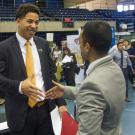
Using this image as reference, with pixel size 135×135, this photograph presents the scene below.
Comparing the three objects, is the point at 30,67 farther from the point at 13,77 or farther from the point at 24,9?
the point at 24,9

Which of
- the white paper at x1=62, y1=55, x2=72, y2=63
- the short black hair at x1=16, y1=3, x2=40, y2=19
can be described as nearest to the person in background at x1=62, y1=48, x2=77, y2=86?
the white paper at x1=62, y1=55, x2=72, y2=63

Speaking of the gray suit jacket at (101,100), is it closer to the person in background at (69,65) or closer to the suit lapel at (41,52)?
the suit lapel at (41,52)

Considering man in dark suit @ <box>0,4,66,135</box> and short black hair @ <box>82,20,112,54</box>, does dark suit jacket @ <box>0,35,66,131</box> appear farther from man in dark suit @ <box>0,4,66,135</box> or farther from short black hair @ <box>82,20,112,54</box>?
short black hair @ <box>82,20,112,54</box>

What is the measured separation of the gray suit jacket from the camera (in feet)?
5.41

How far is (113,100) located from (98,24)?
39 cm

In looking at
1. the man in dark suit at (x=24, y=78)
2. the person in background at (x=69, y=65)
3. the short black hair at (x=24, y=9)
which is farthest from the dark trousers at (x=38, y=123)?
the person in background at (x=69, y=65)

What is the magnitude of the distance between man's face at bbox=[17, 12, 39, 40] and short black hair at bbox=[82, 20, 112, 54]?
36.8 inches

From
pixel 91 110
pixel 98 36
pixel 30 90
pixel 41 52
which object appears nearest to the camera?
pixel 91 110

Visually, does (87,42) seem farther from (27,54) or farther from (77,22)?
(77,22)

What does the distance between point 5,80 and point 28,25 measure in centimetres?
46

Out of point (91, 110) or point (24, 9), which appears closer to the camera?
point (91, 110)

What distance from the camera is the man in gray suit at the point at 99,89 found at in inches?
65.1

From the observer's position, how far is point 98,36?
69.0 inches

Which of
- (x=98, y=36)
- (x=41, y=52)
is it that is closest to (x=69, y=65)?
(x=41, y=52)
